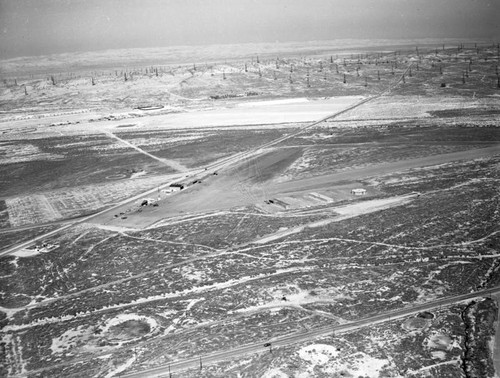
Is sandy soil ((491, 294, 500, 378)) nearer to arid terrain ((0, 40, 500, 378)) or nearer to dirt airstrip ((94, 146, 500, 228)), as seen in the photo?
arid terrain ((0, 40, 500, 378))

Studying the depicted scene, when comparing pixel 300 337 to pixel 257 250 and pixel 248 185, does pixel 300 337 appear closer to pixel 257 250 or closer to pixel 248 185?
pixel 257 250

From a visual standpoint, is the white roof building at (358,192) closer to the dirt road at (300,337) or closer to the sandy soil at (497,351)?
the dirt road at (300,337)

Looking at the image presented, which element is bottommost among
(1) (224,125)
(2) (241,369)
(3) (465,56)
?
(2) (241,369)

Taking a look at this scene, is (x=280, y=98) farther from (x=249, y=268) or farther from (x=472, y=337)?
(x=472, y=337)

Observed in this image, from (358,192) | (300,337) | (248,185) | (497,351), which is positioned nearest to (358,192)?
(358,192)

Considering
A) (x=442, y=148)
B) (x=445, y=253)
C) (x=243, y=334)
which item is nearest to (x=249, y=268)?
(x=243, y=334)

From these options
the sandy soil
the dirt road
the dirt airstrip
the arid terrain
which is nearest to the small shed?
the arid terrain

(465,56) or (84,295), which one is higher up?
(465,56)

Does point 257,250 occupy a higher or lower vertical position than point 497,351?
higher

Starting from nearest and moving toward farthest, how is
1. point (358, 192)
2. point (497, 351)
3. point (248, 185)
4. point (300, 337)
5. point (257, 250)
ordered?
point (497, 351) < point (300, 337) < point (257, 250) < point (358, 192) < point (248, 185)
